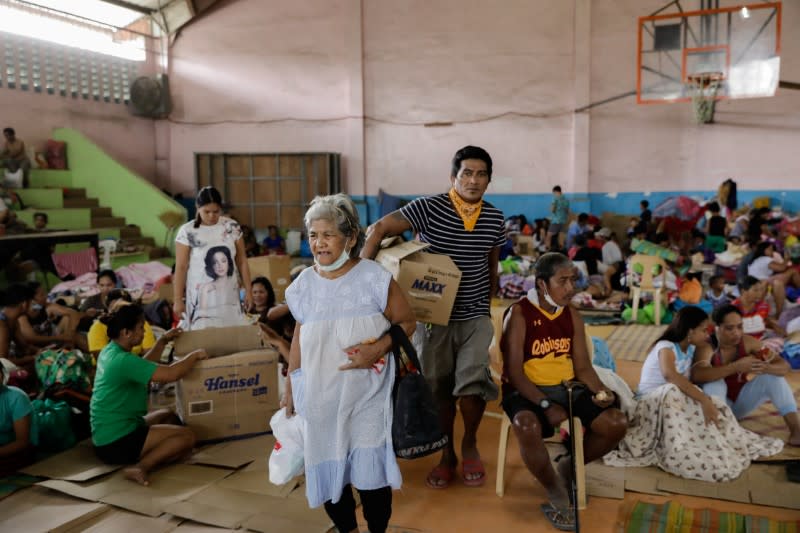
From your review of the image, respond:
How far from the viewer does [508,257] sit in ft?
32.9

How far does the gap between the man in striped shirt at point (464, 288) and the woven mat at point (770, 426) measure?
1740 mm

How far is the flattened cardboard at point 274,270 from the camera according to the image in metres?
7.39

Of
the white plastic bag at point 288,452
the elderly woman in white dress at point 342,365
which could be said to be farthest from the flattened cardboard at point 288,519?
the elderly woman in white dress at point 342,365

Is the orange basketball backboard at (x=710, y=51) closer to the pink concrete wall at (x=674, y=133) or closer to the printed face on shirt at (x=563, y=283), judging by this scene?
the pink concrete wall at (x=674, y=133)

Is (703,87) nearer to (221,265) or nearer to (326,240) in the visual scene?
(221,265)

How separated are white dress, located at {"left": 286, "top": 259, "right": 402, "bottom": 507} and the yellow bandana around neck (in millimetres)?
951

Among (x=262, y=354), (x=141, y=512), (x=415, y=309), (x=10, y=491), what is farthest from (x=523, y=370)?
(x=10, y=491)

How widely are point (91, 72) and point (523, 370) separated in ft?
42.0

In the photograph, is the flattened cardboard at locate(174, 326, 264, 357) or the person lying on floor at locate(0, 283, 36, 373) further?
the person lying on floor at locate(0, 283, 36, 373)

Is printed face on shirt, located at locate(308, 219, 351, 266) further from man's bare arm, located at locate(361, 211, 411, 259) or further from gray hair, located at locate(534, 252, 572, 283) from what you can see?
gray hair, located at locate(534, 252, 572, 283)

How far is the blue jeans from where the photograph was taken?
3861 millimetres

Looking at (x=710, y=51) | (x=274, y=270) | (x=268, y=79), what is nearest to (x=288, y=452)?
(x=274, y=270)

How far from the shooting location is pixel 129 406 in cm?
353

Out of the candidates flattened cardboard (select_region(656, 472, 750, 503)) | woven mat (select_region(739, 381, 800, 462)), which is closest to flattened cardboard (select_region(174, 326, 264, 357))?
flattened cardboard (select_region(656, 472, 750, 503))
